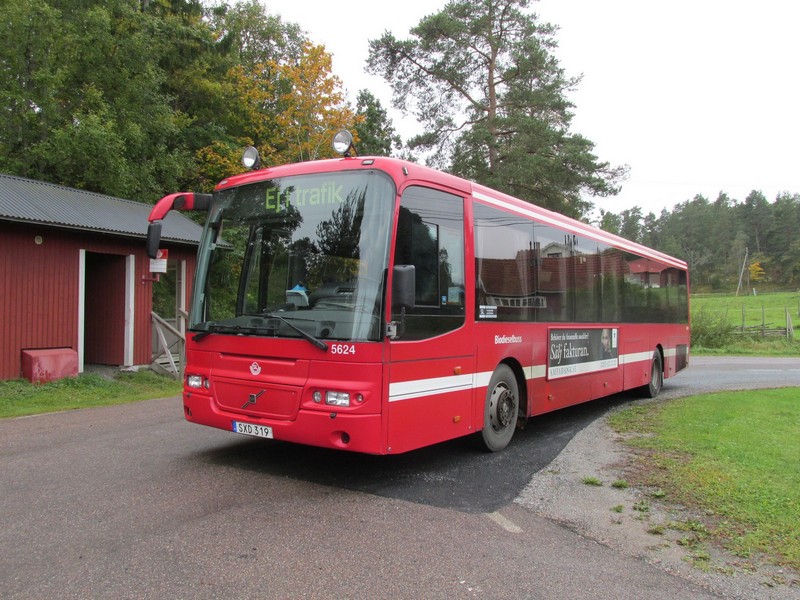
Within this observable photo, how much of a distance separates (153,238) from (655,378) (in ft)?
34.9

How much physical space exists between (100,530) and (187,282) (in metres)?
12.6

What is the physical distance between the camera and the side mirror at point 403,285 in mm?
4902

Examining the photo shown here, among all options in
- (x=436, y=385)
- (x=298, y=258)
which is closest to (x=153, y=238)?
(x=298, y=258)

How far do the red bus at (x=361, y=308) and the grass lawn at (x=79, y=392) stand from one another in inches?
216

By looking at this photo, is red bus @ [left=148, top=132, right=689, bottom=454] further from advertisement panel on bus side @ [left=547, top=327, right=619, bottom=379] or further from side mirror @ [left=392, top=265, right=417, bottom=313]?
advertisement panel on bus side @ [left=547, top=327, right=619, bottom=379]

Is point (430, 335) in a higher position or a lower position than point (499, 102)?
lower

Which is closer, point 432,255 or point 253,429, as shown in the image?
point 253,429

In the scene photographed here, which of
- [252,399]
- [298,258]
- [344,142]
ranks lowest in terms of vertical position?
[252,399]

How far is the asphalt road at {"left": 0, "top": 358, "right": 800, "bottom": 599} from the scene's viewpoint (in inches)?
135

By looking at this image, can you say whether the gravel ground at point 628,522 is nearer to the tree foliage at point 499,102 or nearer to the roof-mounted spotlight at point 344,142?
the roof-mounted spotlight at point 344,142

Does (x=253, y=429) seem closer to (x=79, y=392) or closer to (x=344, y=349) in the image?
(x=344, y=349)

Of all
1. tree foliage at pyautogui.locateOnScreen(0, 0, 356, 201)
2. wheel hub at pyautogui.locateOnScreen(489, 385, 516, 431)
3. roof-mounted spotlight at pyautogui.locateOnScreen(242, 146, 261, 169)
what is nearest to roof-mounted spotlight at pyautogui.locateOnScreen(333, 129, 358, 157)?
roof-mounted spotlight at pyautogui.locateOnScreen(242, 146, 261, 169)

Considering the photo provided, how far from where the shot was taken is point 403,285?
16.1 feet

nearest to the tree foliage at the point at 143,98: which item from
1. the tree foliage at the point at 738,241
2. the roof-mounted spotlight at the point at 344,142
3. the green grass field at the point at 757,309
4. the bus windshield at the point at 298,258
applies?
the bus windshield at the point at 298,258
